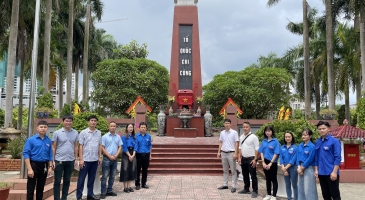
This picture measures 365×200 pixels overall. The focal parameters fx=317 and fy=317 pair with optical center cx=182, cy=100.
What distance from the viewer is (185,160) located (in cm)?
948

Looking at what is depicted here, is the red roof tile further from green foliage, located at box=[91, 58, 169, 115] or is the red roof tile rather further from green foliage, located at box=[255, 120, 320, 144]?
green foliage, located at box=[91, 58, 169, 115]

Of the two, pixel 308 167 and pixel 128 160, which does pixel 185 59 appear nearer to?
pixel 128 160

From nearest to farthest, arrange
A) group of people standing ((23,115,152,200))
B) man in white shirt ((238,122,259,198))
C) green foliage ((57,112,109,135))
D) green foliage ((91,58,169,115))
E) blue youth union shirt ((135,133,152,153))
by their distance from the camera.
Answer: group of people standing ((23,115,152,200))
man in white shirt ((238,122,259,198))
blue youth union shirt ((135,133,152,153))
green foliage ((57,112,109,135))
green foliage ((91,58,169,115))

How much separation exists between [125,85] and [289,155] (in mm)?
18116

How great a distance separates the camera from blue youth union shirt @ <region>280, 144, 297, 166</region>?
16.3ft

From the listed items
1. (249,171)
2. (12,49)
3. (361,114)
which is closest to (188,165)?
(249,171)

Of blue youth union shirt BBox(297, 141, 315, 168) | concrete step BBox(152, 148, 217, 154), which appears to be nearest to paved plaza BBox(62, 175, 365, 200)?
blue youth union shirt BBox(297, 141, 315, 168)

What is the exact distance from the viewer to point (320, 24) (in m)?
19.6

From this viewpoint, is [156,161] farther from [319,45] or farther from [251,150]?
[319,45]

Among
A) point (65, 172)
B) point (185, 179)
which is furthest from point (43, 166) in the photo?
point (185, 179)

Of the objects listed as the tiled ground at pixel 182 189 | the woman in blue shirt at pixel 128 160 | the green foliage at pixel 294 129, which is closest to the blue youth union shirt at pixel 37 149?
the tiled ground at pixel 182 189

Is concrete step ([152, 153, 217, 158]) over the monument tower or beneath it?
beneath

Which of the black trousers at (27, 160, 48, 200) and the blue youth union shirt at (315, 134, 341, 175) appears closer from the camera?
the blue youth union shirt at (315, 134, 341, 175)

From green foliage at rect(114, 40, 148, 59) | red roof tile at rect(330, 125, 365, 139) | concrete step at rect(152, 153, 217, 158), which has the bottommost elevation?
concrete step at rect(152, 153, 217, 158)
